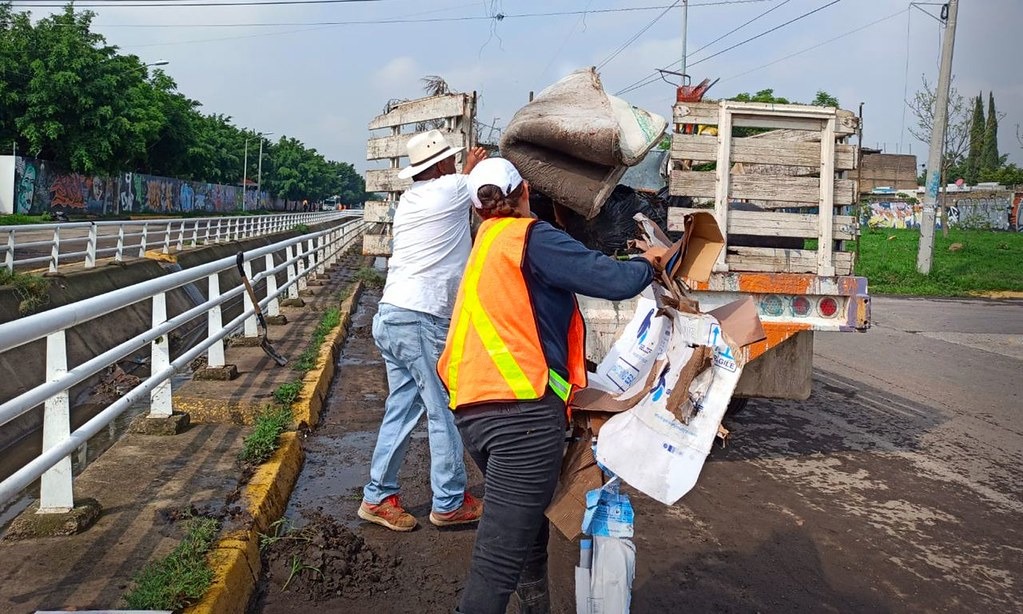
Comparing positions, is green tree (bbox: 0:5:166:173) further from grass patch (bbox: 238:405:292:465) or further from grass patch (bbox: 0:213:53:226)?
grass patch (bbox: 238:405:292:465)

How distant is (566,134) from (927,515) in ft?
10.7

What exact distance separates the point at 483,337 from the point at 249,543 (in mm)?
1581

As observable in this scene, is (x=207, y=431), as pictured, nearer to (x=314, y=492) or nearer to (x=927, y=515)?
(x=314, y=492)

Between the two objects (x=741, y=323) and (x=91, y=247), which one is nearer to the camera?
(x=741, y=323)

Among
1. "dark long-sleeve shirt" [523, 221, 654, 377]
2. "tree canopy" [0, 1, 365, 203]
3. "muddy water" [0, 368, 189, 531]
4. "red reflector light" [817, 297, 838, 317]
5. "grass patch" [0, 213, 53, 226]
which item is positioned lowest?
"muddy water" [0, 368, 189, 531]

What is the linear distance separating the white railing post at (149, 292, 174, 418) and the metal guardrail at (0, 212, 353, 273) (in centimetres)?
791

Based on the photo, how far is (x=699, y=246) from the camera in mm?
2717

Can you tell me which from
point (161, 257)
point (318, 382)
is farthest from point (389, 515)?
point (161, 257)

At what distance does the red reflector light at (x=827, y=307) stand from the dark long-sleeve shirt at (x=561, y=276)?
308 cm

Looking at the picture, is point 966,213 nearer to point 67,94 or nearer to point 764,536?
point 67,94

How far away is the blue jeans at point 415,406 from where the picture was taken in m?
3.96

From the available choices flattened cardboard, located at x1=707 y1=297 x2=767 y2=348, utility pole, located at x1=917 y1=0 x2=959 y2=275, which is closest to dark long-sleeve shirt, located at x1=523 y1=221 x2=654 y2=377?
flattened cardboard, located at x1=707 y1=297 x2=767 y2=348

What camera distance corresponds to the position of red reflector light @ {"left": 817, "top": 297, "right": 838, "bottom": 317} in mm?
5355

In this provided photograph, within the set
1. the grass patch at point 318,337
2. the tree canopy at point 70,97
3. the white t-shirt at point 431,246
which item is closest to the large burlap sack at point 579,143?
the white t-shirt at point 431,246
